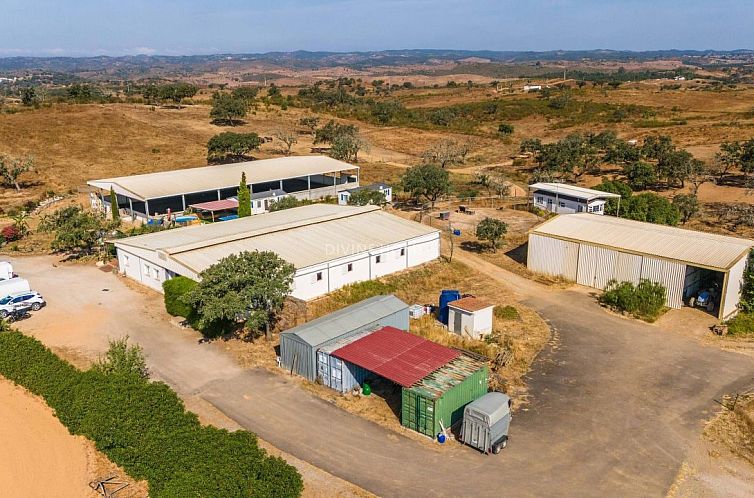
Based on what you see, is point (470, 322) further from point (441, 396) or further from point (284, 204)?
point (284, 204)

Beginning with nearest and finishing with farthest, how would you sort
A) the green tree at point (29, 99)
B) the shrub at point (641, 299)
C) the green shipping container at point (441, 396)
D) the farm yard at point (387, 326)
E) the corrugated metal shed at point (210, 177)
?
the farm yard at point (387, 326)
the green shipping container at point (441, 396)
the shrub at point (641, 299)
the corrugated metal shed at point (210, 177)
the green tree at point (29, 99)

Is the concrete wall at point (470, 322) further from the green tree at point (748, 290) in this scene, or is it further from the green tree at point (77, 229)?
the green tree at point (77, 229)

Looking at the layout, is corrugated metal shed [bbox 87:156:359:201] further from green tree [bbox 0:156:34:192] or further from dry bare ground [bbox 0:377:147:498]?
dry bare ground [bbox 0:377:147:498]

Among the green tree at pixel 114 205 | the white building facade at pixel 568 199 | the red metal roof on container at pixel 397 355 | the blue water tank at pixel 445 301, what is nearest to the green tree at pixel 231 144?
the green tree at pixel 114 205

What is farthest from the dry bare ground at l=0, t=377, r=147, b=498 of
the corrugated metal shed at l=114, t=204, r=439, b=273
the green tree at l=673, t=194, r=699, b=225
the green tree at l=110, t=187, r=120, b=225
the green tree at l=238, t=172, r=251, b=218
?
the green tree at l=673, t=194, r=699, b=225

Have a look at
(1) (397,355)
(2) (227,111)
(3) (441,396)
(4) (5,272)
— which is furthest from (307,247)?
(2) (227,111)
